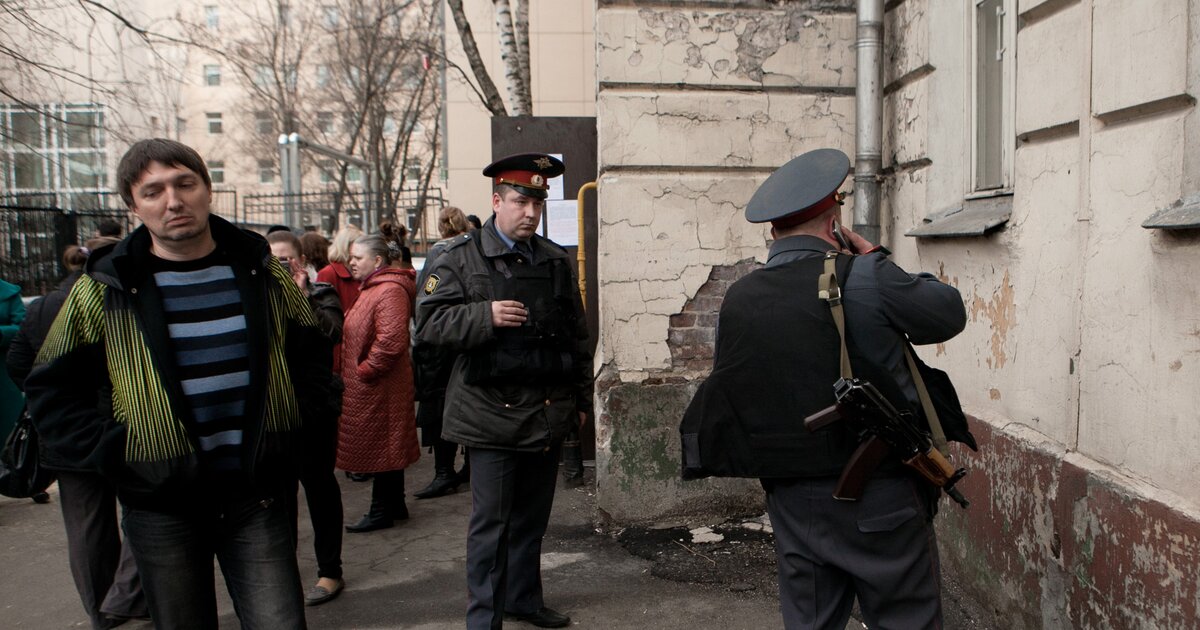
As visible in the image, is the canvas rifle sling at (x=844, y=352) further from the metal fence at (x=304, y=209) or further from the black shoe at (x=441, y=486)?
the metal fence at (x=304, y=209)

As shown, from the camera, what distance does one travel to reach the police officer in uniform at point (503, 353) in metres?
3.62

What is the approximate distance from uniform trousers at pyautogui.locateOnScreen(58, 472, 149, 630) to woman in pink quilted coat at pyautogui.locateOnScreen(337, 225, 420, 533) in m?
1.35

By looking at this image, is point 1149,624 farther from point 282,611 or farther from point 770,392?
point 282,611

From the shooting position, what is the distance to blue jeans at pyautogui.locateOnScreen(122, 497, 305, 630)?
2523 millimetres

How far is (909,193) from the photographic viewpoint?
15.6ft

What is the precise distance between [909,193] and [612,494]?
226 centimetres

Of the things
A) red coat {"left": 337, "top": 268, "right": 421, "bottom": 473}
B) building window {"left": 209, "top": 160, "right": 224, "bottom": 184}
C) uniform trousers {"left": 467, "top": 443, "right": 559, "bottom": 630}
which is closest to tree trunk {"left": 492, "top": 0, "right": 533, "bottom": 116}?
red coat {"left": 337, "top": 268, "right": 421, "bottom": 473}

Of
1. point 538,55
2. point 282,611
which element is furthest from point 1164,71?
point 538,55

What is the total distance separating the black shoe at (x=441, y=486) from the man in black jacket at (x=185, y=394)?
361 cm

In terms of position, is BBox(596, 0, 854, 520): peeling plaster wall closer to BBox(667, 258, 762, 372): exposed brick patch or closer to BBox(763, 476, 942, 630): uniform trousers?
BBox(667, 258, 762, 372): exposed brick patch

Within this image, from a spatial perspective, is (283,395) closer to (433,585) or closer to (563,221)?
(433,585)

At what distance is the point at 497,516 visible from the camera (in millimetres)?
3660

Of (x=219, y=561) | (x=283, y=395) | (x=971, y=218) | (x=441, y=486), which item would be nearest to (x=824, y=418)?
(x=283, y=395)

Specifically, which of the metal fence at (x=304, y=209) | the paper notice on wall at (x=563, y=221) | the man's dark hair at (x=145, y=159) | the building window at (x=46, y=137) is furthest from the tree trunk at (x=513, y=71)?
the man's dark hair at (x=145, y=159)
